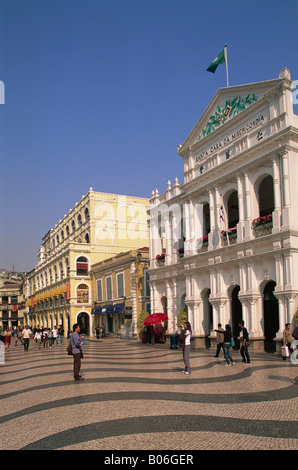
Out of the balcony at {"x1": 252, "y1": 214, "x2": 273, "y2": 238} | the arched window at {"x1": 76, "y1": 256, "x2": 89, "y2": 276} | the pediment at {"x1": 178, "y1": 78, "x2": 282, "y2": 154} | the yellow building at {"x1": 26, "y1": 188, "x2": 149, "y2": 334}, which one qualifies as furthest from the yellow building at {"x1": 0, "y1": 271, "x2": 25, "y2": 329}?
the balcony at {"x1": 252, "y1": 214, "x2": 273, "y2": 238}

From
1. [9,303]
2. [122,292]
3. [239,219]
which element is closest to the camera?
[239,219]

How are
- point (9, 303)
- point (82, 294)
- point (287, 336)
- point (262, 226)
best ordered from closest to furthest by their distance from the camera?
point (287, 336) → point (262, 226) → point (82, 294) → point (9, 303)

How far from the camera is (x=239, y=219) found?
22344mm

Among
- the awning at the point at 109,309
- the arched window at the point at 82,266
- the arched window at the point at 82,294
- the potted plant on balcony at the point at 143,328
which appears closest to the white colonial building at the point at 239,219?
the potted plant on balcony at the point at 143,328

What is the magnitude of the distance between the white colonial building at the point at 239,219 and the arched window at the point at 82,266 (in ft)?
69.3

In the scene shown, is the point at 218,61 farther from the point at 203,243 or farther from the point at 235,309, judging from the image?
the point at 235,309

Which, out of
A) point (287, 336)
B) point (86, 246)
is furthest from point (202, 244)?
point (86, 246)

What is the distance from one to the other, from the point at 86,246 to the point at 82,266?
Answer: 2691mm

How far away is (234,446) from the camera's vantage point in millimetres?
6410

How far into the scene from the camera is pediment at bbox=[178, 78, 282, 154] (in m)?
21.4

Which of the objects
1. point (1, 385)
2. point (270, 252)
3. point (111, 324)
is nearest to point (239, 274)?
point (270, 252)

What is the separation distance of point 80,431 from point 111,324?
36482 mm

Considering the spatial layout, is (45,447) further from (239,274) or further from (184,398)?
(239,274)

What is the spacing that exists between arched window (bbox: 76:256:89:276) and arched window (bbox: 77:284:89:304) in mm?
1554
